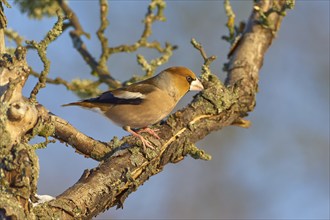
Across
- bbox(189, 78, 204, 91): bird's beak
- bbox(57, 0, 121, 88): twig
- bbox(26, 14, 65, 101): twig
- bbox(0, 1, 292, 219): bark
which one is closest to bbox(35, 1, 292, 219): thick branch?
bbox(0, 1, 292, 219): bark

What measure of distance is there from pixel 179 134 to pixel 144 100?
791 mm

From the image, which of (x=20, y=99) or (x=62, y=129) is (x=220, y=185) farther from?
(x=20, y=99)

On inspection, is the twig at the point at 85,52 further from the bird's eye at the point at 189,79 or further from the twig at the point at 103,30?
the bird's eye at the point at 189,79

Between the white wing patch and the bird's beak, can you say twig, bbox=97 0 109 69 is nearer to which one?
the white wing patch

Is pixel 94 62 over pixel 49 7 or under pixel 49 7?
under

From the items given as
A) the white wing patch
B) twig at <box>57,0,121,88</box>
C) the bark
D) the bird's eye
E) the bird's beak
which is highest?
twig at <box>57,0,121,88</box>

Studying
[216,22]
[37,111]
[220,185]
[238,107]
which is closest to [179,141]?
[238,107]

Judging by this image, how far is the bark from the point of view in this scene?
2512 mm

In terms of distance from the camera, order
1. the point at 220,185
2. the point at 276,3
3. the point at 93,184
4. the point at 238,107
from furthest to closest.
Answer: the point at 220,185 → the point at 276,3 → the point at 238,107 → the point at 93,184

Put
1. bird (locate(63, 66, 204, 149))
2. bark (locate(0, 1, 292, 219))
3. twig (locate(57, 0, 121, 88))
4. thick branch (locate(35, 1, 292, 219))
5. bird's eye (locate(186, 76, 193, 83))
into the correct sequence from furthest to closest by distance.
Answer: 1. twig (locate(57, 0, 121, 88))
2. bird's eye (locate(186, 76, 193, 83))
3. bird (locate(63, 66, 204, 149))
4. thick branch (locate(35, 1, 292, 219))
5. bark (locate(0, 1, 292, 219))

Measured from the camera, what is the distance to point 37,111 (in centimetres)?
270

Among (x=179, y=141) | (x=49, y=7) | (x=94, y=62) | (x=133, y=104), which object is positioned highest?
(x=49, y=7)

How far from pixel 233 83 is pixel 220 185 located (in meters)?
2.61

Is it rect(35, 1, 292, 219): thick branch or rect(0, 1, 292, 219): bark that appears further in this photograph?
rect(35, 1, 292, 219): thick branch
